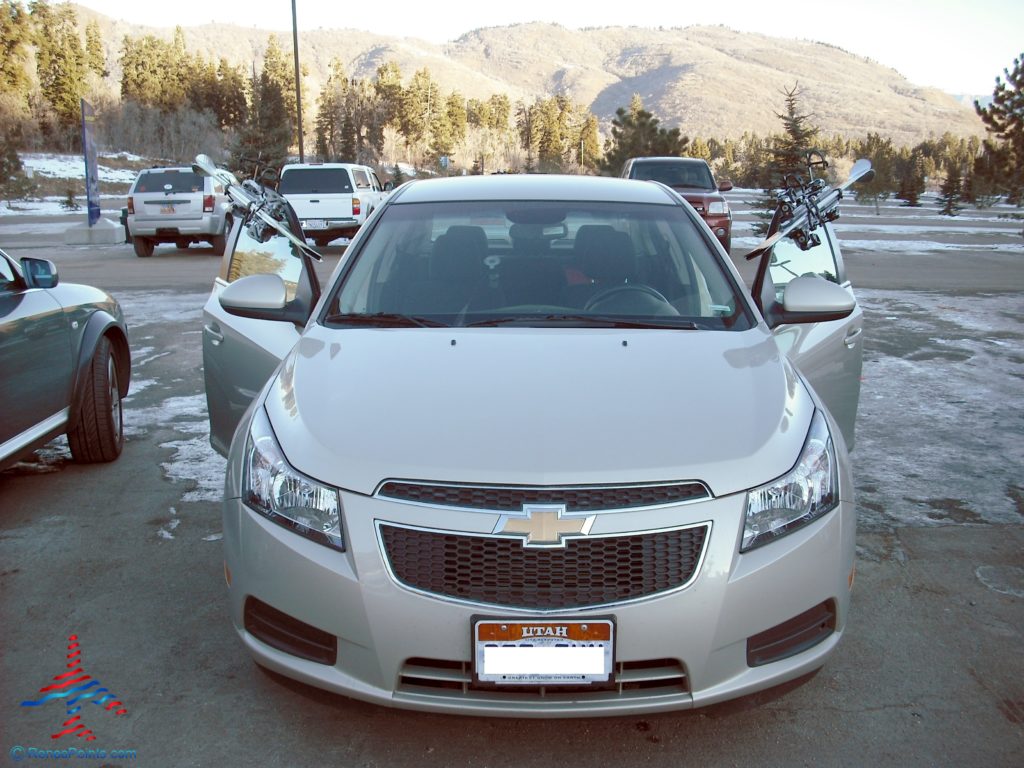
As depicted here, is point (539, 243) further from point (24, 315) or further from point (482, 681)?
point (24, 315)

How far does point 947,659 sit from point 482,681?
1809mm

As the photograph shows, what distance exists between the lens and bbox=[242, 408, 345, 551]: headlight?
2.54 metres

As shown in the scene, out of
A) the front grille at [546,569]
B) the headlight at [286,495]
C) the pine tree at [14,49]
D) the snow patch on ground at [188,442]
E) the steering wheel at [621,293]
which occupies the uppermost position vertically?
the pine tree at [14,49]

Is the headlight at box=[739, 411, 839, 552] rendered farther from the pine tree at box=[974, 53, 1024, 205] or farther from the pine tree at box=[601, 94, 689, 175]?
the pine tree at box=[601, 94, 689, 175]

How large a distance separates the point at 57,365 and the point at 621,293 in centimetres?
308

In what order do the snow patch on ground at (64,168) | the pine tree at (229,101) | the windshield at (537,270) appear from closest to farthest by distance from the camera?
the windshield at (537,270), the snow patch on ground at (64,168), the pine tree at (229,101)

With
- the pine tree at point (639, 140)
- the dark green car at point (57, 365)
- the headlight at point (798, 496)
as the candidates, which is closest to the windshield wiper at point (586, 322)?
the headlight at point (798, 496)

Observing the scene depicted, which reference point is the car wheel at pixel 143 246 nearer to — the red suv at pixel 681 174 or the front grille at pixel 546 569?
the red suv at pixel 681 174

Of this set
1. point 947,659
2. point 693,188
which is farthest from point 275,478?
point 693,188

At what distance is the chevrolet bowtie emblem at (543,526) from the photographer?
7.95 feet

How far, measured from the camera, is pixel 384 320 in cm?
351

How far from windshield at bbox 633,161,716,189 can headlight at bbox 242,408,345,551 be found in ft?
52.3

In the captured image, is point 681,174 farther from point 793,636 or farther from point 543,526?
point 543,526

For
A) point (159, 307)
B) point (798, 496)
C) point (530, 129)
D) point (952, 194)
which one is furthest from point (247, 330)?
point (530, 129)
